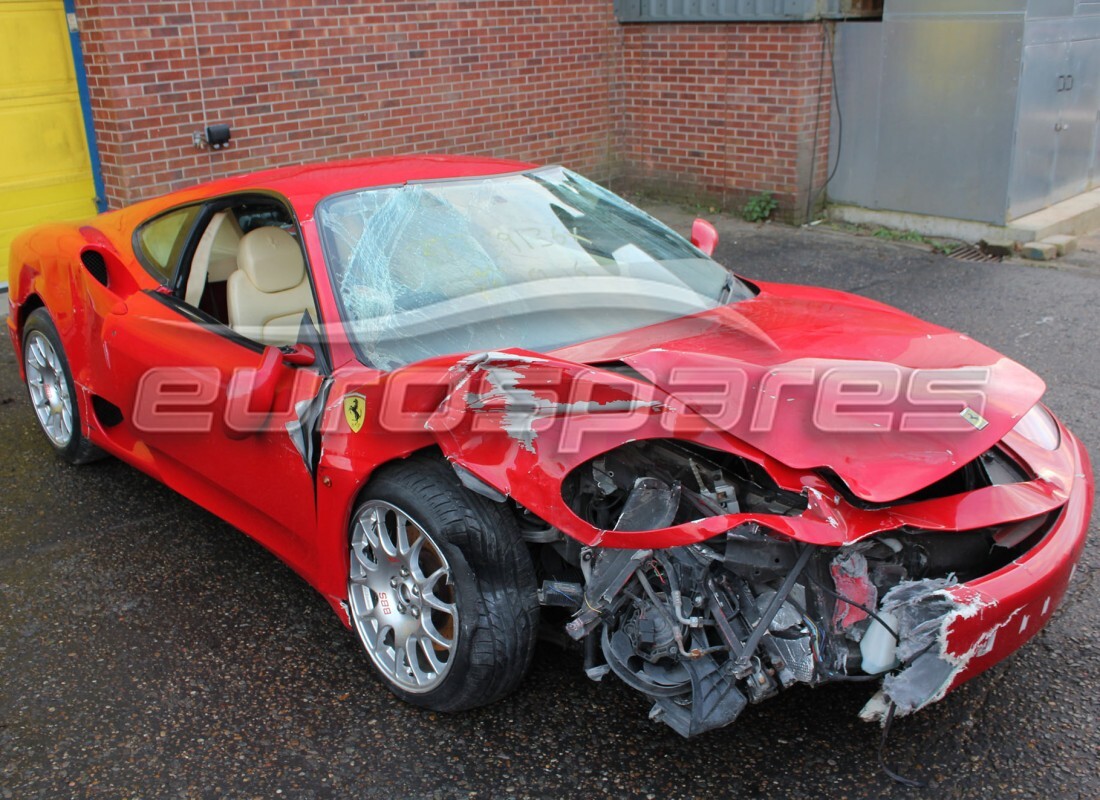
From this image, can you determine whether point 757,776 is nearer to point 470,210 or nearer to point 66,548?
point 470,210

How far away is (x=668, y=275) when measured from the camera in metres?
3.90

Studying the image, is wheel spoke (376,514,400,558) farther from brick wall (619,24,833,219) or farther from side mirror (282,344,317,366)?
brick wall (619,24,833,219)

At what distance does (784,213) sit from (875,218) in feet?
2.55

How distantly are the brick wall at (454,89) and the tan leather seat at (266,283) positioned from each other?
3.84m

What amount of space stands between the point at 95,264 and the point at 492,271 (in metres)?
1.87

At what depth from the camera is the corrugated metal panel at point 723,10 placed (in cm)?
885

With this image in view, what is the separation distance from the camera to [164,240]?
4.27m

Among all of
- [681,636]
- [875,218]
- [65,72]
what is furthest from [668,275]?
[875,218]

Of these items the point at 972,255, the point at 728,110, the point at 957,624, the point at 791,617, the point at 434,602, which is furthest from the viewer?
the point at 728,110

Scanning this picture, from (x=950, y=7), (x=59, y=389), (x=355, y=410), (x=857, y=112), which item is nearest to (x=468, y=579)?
(x=355, y=410)

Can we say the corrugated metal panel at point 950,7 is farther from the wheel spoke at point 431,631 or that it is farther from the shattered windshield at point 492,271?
the wheel spoke at point 431,631

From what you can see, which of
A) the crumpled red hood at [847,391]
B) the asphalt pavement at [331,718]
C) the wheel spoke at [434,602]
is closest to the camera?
the crumpled red hood at [847,391]

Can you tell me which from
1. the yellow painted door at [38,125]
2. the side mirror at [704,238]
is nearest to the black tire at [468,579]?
the side mirror at [704,238]

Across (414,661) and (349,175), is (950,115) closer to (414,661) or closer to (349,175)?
(349,175)
